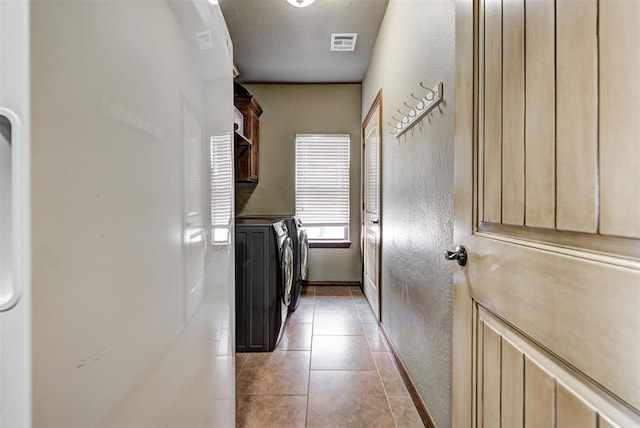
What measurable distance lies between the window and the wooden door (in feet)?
10.8

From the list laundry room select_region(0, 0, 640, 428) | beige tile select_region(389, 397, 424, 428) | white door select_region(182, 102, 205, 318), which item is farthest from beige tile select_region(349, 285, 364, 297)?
white door select_region(182, 102, 205, 318)

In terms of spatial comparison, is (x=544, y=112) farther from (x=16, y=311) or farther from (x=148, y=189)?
(x=16, y=311)

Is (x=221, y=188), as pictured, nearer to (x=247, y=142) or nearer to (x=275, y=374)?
(x=275, y=374)

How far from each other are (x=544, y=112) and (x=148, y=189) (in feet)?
2.50

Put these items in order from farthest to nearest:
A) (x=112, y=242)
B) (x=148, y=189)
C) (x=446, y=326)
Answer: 1. (x=446, y=326)
2. (x=148, y=189)
3. (x=112, y=242)

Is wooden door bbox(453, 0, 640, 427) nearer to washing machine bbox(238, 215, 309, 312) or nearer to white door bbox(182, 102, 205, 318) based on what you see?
white door bbox(182, 102, 205, 318)

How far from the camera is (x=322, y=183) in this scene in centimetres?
435

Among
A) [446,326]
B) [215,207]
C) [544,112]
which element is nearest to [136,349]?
[215,207]

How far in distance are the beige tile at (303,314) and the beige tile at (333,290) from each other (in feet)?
1.48

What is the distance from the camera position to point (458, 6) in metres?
1.08

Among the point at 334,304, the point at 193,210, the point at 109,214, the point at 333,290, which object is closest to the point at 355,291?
the point at 333,290

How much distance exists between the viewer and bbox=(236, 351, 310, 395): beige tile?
1967mm

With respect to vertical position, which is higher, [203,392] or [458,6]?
[458,6]

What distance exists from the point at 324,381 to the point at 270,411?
40 centimetres
